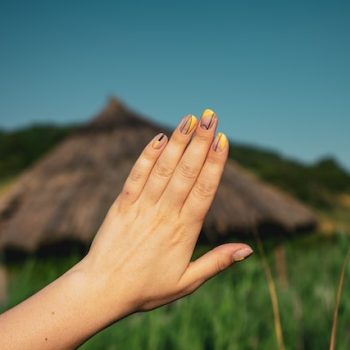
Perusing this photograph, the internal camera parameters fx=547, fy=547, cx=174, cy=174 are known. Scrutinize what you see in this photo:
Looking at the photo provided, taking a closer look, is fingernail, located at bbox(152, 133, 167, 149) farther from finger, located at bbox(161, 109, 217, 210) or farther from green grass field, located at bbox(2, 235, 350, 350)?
green grass field, located at bbox(2, 235, 350, 350)

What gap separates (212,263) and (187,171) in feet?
0.57

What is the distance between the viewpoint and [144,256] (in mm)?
938

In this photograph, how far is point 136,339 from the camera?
2.14 meters

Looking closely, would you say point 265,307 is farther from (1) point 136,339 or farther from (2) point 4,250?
(2) point 4,250

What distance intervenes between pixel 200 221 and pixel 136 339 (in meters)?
1.27

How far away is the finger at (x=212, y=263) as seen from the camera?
0.94 metres

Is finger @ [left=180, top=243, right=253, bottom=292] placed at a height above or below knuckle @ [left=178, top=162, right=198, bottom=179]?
below

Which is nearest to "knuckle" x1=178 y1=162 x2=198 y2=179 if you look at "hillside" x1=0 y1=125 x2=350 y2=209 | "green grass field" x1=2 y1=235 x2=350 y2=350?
"green grass field" x1=2 y1=235 x2=350 y2=350

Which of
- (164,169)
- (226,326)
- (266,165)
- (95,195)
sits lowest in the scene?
(226,326)

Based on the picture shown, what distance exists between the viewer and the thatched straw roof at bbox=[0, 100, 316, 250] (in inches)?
316

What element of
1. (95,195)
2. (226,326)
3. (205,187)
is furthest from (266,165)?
(205,187)

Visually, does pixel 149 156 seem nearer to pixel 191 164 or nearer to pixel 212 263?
pixel 191 164

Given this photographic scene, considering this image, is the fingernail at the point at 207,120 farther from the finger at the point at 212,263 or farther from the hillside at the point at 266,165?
the hillside at the point at 266,165

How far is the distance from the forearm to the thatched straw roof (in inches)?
254
